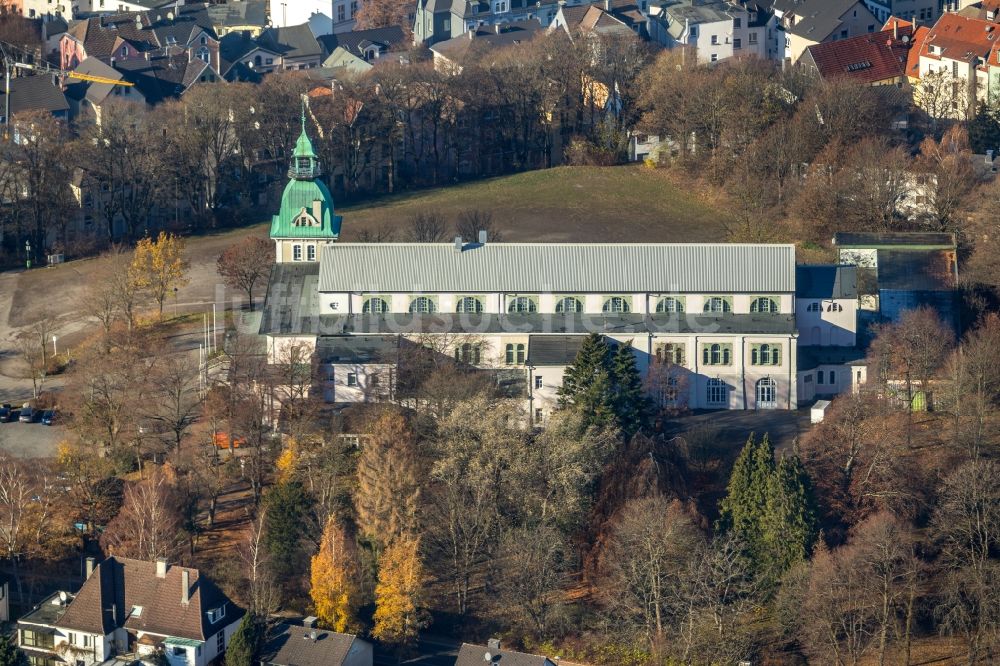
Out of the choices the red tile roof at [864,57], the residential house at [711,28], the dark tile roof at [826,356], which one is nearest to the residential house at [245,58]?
the residential house at [711,28]

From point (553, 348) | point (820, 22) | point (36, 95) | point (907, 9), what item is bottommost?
point (553, 348)

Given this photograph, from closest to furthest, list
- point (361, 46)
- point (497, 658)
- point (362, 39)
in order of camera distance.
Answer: point (497, 658), point (361, 46), point (362, 39)

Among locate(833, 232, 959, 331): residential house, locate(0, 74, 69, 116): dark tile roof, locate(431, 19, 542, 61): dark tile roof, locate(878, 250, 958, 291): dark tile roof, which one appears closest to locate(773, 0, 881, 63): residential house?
locate(431, 19, 542, 61): dark tile roof

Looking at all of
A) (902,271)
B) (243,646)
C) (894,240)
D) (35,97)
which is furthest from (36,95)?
(243,646)

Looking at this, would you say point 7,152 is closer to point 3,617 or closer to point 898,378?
point 3,617

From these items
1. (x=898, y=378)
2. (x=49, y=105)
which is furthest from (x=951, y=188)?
(x=49, y=105)

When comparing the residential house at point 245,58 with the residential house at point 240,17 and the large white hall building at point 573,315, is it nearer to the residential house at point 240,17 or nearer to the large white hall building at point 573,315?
the residential house at point 240,17

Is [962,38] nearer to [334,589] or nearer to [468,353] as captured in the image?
[468,353]
